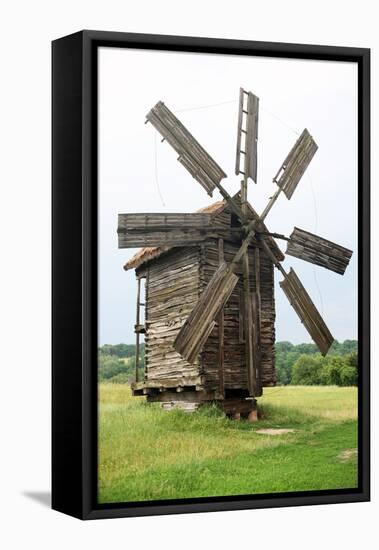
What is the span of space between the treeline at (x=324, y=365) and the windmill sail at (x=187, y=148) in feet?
5.58

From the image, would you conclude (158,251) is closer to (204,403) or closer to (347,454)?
(204,403)

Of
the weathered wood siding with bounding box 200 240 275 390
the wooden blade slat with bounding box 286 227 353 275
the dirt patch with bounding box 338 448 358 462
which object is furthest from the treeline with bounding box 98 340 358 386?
the wooden blade slat with bounding box 286 227 353 275

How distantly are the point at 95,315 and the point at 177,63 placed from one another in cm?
235

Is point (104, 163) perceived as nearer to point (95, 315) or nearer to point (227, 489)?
point (95, 315)

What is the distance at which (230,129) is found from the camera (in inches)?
558

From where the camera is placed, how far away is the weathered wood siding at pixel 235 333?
14.2m

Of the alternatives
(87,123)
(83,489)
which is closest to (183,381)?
(83,489)

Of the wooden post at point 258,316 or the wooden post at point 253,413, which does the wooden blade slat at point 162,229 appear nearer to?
the wooden post at point 258,316

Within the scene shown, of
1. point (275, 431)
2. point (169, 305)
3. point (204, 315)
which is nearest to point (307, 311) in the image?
point (204, 315)

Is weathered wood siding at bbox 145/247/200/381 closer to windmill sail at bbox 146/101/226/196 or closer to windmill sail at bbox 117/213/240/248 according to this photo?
windmill sail at bbox 117/213/240/248

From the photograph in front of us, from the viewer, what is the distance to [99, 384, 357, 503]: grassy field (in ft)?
44.1

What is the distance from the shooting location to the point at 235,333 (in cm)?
1442

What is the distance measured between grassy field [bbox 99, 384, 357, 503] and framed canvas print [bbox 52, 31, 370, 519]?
15mm

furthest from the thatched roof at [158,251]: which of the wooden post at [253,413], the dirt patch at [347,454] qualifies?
the dirt patch at [347,454]
